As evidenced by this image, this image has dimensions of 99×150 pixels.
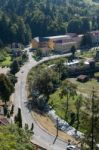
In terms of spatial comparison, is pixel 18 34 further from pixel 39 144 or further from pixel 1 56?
pixel 39 144

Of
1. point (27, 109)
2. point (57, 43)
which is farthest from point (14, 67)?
point (57, 43)

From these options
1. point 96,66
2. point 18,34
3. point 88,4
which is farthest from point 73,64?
point 88,4

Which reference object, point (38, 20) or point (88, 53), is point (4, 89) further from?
point (38, 20)

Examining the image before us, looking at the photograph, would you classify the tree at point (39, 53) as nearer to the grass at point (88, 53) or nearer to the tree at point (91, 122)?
the grass at point (88, 53)

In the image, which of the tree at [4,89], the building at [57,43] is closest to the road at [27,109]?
the tree at [4,89]

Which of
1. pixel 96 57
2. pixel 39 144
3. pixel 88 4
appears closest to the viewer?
pixel 39 144
